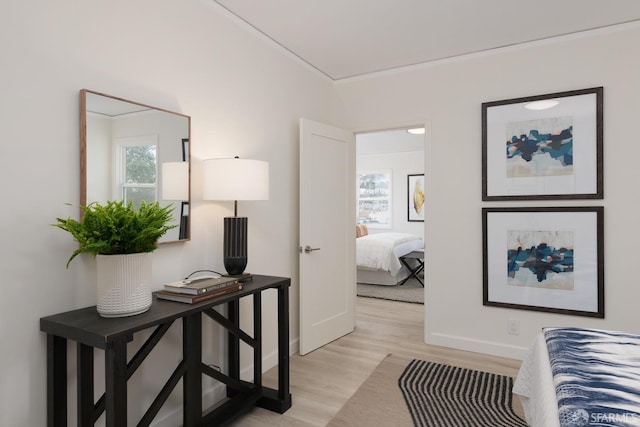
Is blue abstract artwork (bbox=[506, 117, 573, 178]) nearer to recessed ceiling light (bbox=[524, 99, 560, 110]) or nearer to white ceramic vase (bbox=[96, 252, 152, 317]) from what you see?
recessed ceiling light (bbox=[524, 99, 560, 110])

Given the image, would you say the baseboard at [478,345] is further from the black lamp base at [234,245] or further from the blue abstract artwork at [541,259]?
the black lamp base at [234,245]

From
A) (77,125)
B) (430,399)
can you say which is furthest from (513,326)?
(77,125)

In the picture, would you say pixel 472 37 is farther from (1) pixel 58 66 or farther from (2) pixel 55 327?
(2) pixel 55 327

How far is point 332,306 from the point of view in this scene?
12.0ft

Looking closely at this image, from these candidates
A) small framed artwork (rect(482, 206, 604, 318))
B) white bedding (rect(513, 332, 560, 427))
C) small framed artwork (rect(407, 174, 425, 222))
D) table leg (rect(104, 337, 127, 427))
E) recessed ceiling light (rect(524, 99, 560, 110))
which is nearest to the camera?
white bedding (rect(513, 332, 560, 427))

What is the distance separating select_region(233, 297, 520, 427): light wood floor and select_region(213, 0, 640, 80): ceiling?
2589 millimetres

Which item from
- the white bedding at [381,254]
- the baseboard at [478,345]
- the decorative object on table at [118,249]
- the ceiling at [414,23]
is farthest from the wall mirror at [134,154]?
the white bedding at [381,254]

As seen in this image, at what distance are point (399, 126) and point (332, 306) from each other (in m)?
1.82

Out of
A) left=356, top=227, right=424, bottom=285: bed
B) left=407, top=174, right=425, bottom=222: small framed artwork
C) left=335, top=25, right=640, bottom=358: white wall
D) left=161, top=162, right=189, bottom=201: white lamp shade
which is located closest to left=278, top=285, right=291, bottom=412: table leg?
left=161, top=162, right=189, bottom=201: white lamp shade

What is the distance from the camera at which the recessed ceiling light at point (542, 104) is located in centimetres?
308

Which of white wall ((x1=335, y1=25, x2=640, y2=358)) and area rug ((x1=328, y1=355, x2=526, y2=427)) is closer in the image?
area rug ((x1=328, y1=355, x2=526, y2=427))

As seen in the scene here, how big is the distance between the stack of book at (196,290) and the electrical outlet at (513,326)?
7.96 ft

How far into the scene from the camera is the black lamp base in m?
2.37

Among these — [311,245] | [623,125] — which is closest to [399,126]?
[311,245]
